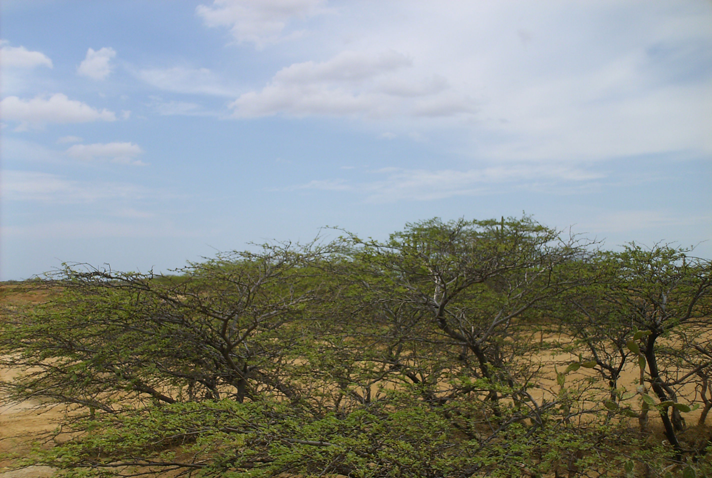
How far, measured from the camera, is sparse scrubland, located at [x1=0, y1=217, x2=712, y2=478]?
4.71 m

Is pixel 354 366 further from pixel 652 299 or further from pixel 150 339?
pixel 652 299

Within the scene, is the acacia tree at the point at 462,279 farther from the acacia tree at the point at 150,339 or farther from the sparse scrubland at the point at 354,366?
the acacia tree at the point at 150,339

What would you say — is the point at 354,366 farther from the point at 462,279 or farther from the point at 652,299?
the point at 652,299

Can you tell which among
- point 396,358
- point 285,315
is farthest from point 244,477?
point 285,315

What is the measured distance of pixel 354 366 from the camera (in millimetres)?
6641

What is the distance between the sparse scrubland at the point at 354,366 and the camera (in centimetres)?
471

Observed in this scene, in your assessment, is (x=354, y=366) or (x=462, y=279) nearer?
(x=354, y=366)

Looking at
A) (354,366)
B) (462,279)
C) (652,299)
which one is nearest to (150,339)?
(354,366)

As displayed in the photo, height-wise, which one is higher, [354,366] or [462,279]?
[462,279]

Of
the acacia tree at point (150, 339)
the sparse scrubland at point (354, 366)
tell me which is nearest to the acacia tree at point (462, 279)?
the sparse scrubland at point (354, 366)

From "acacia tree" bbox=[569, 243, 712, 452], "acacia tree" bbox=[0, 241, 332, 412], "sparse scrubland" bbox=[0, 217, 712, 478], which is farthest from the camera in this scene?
"acacia tree" bbox=[569, 243, 712, 452]

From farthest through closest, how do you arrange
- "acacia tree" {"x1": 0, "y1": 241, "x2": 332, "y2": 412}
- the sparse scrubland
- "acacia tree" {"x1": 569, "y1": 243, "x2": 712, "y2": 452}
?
1. "acacia tree" {"x1": 569, "y1": 243, "x2": 712, "y2": 452}
2. "acacia tree" {"x1": 0, "y1": 241, "x2": 332, "y2": 412}
3. the sparse scrubland

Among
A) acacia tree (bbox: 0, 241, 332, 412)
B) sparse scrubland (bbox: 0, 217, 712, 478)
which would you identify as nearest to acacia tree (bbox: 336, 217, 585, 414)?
sparse scrubland (bbox: 0, 217, 712, 478)

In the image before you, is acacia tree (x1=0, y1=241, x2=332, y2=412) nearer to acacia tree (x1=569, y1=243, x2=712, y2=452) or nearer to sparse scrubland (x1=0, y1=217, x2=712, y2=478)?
sparse scrubland (x1=0, y1=217, x2=712, y2=478)
